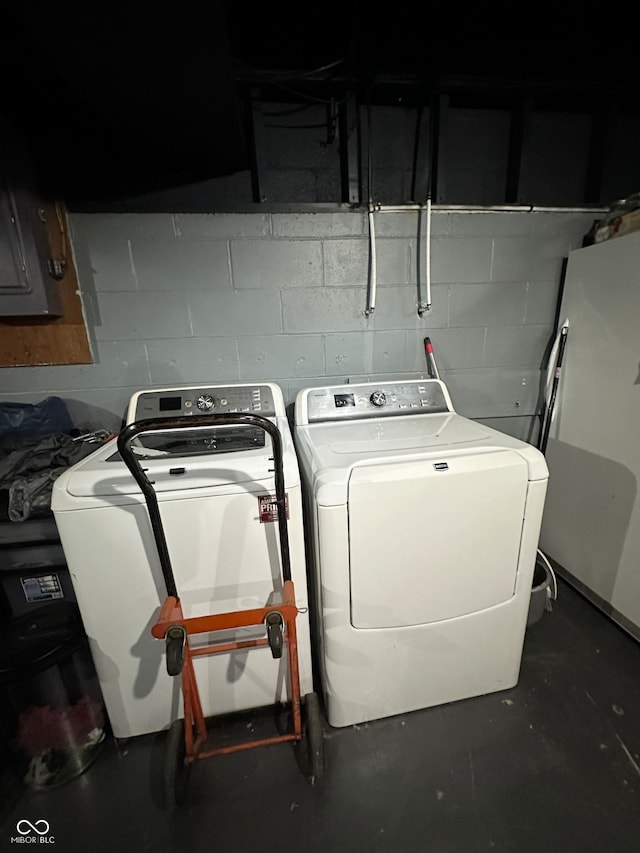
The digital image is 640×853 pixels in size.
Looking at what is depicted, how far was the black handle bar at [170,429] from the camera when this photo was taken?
75 centimetres

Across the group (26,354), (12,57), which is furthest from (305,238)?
(26,354)

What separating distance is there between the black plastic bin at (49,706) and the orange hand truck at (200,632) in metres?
0.33

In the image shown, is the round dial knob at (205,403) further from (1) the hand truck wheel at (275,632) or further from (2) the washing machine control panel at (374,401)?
(1) the hand truck wheel at (275,632)

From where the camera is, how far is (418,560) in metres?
1.09

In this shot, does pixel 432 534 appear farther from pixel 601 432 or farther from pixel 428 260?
pixel 428 260

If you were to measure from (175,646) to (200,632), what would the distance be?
0.09 metres

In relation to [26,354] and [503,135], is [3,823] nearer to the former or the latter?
[26,354]

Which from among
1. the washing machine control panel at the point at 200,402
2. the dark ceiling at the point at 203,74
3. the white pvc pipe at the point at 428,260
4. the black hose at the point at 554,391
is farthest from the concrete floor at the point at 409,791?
the dark ceiling at the point at 203,74

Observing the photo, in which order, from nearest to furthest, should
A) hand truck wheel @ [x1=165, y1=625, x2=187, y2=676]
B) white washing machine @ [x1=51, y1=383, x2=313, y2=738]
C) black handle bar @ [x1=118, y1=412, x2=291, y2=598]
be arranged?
black handle bar @ [x1=118, y1=412, x2=291, y2=598] < hand truck wheel @ [x1=165, y1=625, x2=187, y2=676] < white washing machine @ [x1=51, y1=383, x2=313, y2=738]

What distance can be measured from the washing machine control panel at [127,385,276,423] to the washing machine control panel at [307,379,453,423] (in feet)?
0.71

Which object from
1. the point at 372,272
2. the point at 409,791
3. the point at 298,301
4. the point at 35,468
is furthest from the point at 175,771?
the point at 372,272

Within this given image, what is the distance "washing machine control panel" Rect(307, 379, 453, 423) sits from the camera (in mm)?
1572

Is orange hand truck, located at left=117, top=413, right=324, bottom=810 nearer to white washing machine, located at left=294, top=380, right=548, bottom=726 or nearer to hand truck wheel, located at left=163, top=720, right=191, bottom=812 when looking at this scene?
hand truck wheel, located at left=163, top=720, right=191, bottom=812

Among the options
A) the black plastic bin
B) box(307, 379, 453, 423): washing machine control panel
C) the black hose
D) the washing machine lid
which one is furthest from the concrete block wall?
the black plastic bin
